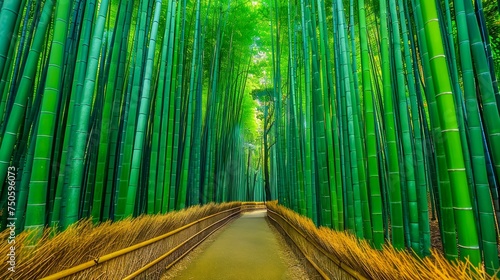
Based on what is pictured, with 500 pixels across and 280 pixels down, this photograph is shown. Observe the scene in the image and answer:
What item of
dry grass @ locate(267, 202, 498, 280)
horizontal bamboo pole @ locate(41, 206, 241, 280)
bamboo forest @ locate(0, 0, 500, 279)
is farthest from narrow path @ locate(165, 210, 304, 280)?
dry grass @ locate(267, 202, 498, 280)

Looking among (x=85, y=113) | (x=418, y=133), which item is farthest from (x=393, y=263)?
(x=85, y=113)

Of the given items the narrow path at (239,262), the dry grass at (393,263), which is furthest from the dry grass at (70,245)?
the dry grass at (393,263)

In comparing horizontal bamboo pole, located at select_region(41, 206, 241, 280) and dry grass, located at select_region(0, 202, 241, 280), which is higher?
dry grass, located at select_region(0, 202, 241, 280)

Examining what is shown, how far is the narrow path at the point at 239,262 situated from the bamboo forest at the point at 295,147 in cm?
5

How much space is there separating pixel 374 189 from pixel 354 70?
33.9 inches

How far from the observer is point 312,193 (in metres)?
2.61

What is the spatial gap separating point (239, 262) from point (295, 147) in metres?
1.49

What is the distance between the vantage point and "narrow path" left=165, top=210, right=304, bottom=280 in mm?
2158

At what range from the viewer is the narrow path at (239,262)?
2.16m

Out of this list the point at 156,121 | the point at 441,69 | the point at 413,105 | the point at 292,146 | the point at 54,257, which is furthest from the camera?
the point at 292,146

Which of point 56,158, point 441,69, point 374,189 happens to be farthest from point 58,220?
point 441,69

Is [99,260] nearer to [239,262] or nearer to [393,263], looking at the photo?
[393,263]

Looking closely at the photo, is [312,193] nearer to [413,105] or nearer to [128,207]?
[413,105]

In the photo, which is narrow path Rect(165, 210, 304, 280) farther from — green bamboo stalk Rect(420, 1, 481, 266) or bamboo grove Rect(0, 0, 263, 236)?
green bamboo stalk Rect(420, 1, 481, 266)
